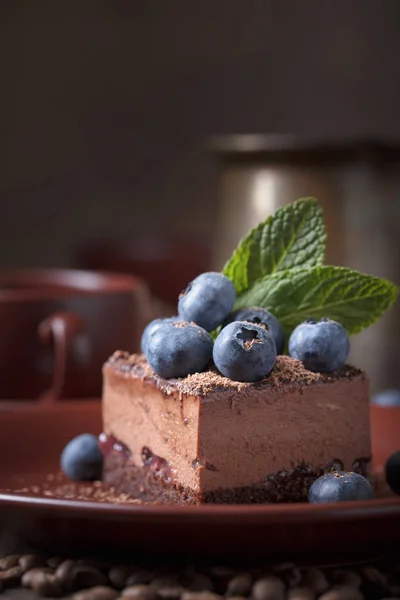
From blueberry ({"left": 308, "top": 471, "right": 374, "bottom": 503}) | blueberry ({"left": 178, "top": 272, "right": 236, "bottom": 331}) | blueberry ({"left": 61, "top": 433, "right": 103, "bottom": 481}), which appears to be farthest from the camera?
blueberry ({"left": 61, "top": 433, "right": 103, "bottom": 481})

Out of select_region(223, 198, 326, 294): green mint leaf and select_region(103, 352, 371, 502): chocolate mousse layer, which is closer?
select_region(103, 352, 371, 502): chocolate mousse layer

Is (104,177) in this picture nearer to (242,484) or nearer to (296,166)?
(296,166)

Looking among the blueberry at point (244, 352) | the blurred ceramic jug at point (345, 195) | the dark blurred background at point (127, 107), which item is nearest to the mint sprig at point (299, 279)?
the blueberry at point (244, 352)

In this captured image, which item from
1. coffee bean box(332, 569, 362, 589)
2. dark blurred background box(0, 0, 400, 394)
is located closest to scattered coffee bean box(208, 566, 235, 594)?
coffee bean box(332, 569, 362, 589)

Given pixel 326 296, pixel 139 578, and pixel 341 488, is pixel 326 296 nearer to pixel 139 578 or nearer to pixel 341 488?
pixel 341 488

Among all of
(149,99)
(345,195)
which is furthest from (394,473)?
(149,99)

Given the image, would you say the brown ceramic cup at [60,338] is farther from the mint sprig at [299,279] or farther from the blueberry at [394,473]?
the blueberry at [394,473]

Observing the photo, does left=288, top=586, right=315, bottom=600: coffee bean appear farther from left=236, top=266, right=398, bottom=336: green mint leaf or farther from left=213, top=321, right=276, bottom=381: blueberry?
left=236, top=266, right=398, bottom=336: green mint leaf
